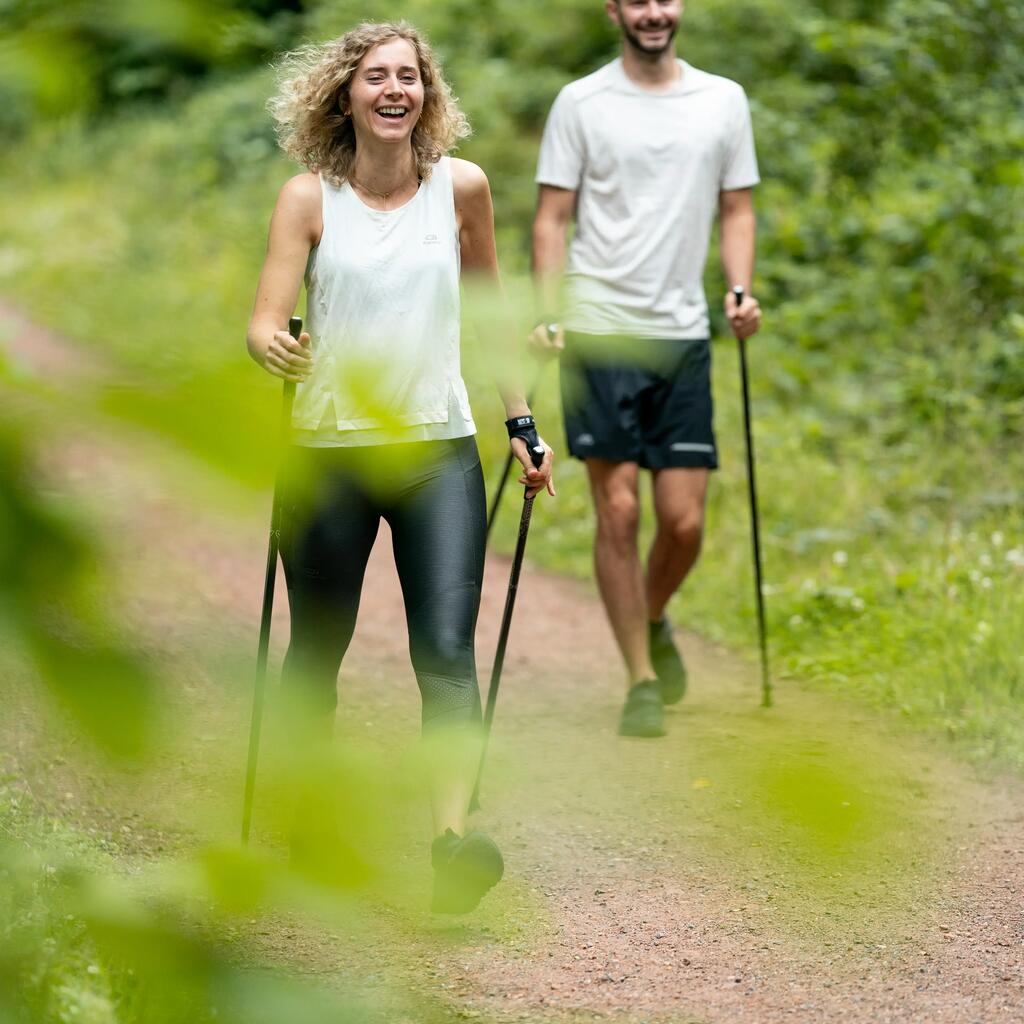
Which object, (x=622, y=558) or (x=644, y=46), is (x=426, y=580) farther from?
(x=644, y=46)

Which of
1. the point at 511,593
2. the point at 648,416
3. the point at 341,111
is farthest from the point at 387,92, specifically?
the point at 648,416

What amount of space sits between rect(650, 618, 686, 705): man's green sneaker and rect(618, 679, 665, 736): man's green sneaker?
11.8 inches

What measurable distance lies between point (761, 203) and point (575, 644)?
5.86 metres

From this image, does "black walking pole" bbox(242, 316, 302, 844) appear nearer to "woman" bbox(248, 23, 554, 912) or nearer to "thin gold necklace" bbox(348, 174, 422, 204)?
"woman" bbox(248, 23, 554, 912)

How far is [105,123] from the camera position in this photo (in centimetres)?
109

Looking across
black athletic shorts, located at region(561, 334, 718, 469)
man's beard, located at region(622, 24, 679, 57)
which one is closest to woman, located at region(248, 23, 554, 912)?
black athletic shorts, located at region(561, 334, 718, 469)

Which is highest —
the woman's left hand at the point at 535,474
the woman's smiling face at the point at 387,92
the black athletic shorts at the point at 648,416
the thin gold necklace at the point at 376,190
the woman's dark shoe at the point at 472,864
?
the woman's smiling face at the point at 387,92

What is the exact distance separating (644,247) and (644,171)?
0.25 metres

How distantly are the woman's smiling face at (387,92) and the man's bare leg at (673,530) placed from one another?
210 cm

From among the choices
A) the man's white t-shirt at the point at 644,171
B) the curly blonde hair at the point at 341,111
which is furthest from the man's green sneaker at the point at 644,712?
the curly blonde hair at the point at 341,111

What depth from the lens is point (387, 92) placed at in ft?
12.8

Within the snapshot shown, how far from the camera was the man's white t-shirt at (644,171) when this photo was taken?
550 cm

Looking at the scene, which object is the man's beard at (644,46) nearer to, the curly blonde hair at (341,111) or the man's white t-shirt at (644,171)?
the man's white t-shirt at (644,171)

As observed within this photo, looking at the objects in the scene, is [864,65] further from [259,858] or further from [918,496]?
[259,858]
